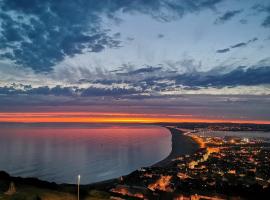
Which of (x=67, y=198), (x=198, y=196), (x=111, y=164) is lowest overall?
(x=111, y=164)

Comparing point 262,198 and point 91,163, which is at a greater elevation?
point 262,198

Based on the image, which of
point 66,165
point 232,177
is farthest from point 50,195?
point 66,165

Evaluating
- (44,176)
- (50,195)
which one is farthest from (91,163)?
(50,195)

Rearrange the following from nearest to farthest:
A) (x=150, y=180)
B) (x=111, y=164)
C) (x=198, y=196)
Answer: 1. (x=198, y=196)
2. (x=150, y=180)
3. (x=111, y=164)

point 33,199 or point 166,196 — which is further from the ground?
point 33,199

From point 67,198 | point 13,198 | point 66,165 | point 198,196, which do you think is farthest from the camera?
point 66,165

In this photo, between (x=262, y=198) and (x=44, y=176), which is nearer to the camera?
(x=262, y=198)

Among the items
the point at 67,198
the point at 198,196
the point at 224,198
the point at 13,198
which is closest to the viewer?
the point at 13,198

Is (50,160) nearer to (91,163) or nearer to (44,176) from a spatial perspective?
(91,163)

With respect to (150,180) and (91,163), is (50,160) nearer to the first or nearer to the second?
(91,163)
